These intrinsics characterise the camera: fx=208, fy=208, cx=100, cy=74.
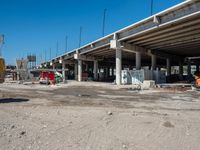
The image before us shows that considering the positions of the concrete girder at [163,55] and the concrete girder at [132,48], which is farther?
the concrete girder at [163,55]

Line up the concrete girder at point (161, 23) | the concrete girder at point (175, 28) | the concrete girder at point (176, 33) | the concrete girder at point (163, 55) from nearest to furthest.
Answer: the concrete girder at point (161, 23) → the concrete girder at point (175, 28) → the concrete girder at point (176, 33) → the concrete girder at point (163, 55)

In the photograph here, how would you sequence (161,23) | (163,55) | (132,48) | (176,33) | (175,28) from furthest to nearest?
(163,55)
(132,48)
(176,33)
(175,28)
(161,23)

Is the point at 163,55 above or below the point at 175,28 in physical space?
below

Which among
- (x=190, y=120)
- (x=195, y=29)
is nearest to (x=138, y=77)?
(x=195, y=29)

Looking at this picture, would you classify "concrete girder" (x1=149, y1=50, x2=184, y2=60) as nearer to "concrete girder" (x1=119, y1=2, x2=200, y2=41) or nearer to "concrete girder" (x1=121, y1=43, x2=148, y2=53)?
Result: "concrete girder" (x1=121, y1=43, x2=148, y2=53)

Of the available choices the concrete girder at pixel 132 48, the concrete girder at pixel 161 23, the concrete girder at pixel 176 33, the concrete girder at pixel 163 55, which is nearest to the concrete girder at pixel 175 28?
the concrete girder at pixel 176 33

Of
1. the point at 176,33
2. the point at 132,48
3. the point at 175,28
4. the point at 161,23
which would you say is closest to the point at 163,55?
the point at 132,48

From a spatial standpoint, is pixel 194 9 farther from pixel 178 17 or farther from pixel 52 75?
pixel 52 75

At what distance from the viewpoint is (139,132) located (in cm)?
583

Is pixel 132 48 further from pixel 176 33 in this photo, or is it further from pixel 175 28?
pixel 175 28

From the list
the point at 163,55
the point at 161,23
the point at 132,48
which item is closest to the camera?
the point at 161,23

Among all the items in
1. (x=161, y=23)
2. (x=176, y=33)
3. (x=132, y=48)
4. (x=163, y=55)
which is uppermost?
(x=161, y=23)

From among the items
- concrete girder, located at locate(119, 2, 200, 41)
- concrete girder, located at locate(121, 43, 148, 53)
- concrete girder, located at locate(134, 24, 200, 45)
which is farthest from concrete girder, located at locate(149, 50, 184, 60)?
concrete girder, located at locate(119, 2, 200, 41)

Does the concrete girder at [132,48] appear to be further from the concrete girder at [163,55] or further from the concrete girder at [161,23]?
the concrete girder at [163,55]
